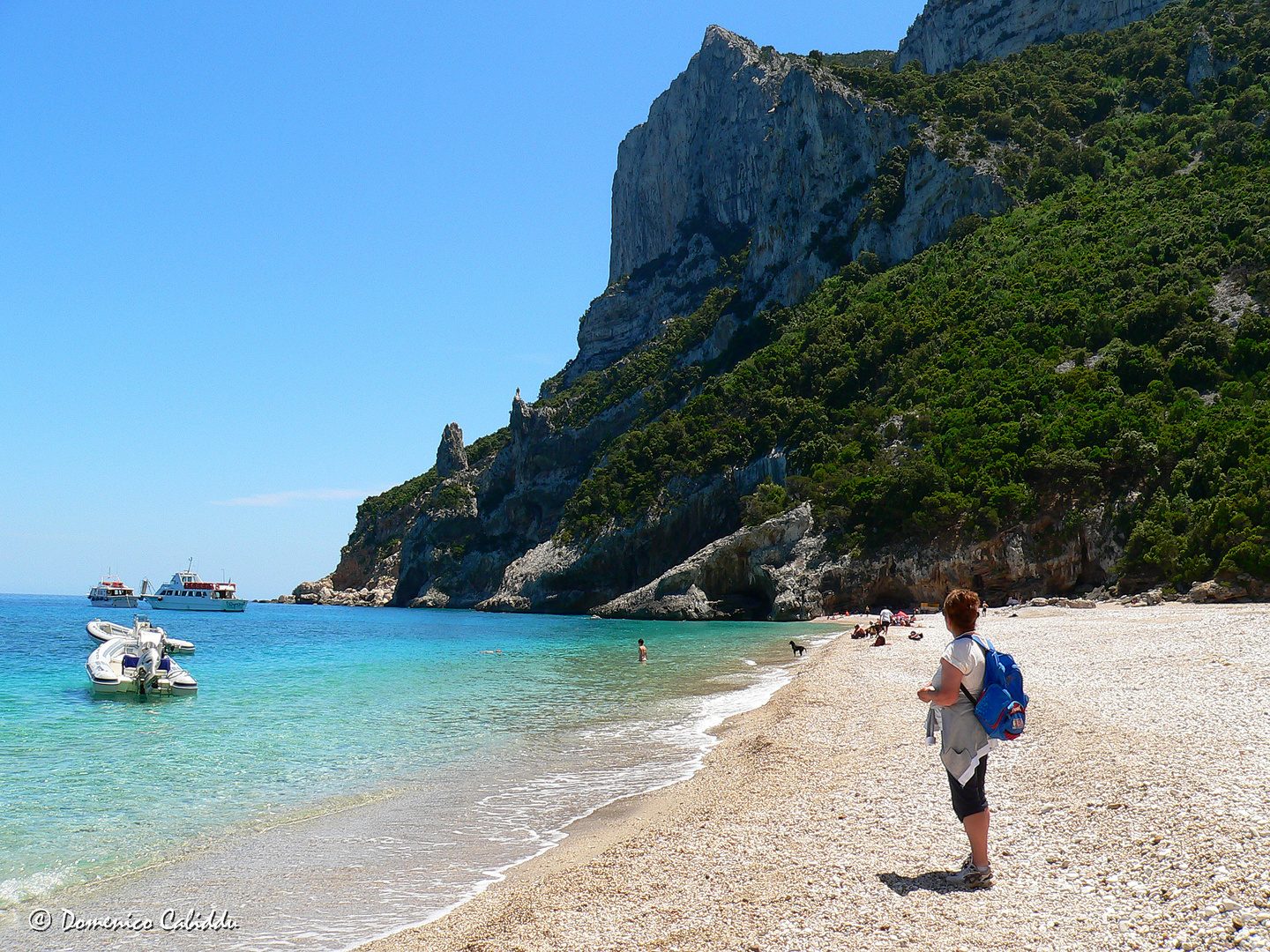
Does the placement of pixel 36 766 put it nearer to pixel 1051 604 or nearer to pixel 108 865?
pixel 108 865

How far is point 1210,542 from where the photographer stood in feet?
115

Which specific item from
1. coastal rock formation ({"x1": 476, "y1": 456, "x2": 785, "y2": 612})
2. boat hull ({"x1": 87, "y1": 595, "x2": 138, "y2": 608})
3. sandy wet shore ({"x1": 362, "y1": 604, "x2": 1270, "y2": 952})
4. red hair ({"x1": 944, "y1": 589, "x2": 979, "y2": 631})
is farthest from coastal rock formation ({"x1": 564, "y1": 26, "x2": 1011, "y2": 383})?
red hair ({"x1": 944, "y1": 589, "x2": 979, "y2": 631})

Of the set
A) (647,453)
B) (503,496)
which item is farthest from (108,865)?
(503,496)

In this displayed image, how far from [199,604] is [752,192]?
8608cm

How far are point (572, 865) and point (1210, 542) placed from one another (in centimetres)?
3792

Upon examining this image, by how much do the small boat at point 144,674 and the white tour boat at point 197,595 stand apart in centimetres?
7338

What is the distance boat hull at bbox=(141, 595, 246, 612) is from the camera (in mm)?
90750

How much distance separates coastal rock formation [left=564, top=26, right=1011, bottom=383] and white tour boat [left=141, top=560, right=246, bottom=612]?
2171 inches

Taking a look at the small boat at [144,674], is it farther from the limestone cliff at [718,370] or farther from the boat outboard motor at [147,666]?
the limestone cliff at [718,370]

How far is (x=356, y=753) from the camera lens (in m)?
13.8

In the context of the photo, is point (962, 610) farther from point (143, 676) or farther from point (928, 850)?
point (143, 676)

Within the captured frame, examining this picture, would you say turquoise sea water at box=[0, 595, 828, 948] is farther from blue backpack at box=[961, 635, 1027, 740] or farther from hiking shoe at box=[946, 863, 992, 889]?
blue backpack at box=[961, 635, 1027, 740]

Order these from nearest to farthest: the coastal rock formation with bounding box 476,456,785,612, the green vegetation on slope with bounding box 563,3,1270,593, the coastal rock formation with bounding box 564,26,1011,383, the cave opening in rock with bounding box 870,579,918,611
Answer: the green vegetation on slope with bounding box 563,3,1270,593 → the cave opening in rock with bounding box 870,579,918,611 → the coastal rock formation with bounding box 476,456,785,612 → the coastal rock formation with bounding box 564,26,1011,383

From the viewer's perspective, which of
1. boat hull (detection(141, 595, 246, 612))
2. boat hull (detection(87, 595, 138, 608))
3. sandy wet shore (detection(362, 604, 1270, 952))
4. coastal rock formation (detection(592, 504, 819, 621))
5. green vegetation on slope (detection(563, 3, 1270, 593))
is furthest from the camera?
boat hull (detection(87, 595, 138, 608))
